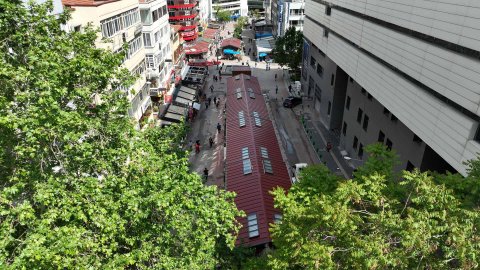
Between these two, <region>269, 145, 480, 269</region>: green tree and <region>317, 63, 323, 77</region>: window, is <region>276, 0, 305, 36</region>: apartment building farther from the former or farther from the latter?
<region>269, 145, 480, 269</region>: green tree

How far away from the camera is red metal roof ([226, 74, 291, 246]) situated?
20453 millimetres

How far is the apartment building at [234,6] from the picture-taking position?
141750 mm

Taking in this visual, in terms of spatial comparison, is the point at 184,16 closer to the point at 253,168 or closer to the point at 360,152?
the point at 360,152

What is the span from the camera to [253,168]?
25.2 meters

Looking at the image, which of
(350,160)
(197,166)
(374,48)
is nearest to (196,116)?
(197,166)

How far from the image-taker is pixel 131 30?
2997 centimetres

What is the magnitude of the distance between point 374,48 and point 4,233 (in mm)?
25347

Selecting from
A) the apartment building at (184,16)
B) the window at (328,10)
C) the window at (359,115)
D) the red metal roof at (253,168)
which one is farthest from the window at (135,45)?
the apartment building at (184,16)

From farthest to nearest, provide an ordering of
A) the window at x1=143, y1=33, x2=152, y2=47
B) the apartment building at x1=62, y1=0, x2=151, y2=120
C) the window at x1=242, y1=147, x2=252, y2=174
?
the window at x1=143, y1=33, x2=152, y2=47 → the window at x1=242, y1=147, x2=252, y2=174 → the apartment building at x1=62, y1=0, x2=151, y2=120

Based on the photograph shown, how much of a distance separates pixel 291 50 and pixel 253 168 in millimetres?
37763

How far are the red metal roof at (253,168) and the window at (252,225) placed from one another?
0.19 m

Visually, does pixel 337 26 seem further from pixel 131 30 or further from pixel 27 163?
pixel 27 163

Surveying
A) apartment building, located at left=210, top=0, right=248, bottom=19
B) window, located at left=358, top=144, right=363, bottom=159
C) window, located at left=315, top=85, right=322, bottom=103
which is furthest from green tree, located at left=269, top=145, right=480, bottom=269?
apartment building, located at left=210, top=0, right=248, bottom=19

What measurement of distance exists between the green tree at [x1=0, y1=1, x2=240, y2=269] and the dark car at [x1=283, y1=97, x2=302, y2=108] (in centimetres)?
3790
